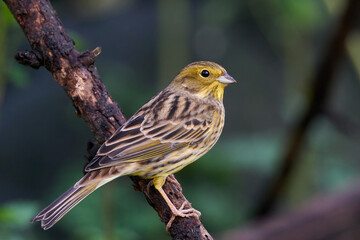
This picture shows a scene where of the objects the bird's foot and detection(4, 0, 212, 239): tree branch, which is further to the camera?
the bird's foot

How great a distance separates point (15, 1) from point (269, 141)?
391cm

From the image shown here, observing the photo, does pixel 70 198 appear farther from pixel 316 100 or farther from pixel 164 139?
pixel 316 100

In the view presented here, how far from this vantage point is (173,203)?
3.51 m

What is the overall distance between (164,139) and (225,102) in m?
3.65

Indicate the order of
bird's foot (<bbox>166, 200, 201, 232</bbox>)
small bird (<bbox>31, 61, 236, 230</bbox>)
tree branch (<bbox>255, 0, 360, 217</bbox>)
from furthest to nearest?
1. tree branch (<bbox>255, 0, 360, 217</bbox>)
2. small bird (<bbox>31, 61, 236, 230</bbox>)
3. bird's foot (<bbox>166, 200, 201, 232</bbox>)

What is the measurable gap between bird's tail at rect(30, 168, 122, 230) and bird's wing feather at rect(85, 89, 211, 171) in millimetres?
75

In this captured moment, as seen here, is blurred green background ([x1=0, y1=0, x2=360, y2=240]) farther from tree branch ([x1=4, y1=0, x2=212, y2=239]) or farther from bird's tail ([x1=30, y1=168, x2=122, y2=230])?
tree branch ([x1=4, y1=0, x2=212, y2=239])

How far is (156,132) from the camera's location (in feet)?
13.0

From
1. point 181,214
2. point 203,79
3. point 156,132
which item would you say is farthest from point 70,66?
point 203,79

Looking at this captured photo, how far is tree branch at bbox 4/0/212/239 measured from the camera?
10.8ft

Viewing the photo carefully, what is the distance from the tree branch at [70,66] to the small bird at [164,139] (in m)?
0.09

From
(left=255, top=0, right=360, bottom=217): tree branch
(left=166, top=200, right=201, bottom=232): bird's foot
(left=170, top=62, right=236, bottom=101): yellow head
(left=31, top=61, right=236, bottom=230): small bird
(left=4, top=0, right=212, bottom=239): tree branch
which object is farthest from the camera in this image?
(left=255, top=0, right=360, bottom=217): tree branch

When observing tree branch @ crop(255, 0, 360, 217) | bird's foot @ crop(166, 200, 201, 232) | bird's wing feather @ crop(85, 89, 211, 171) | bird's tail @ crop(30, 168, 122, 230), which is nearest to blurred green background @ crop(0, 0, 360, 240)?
tree branch @ crop(255, 0, 360, 217)

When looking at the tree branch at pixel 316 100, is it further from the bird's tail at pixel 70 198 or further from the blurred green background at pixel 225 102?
the bird's tail at pixel 70 198
